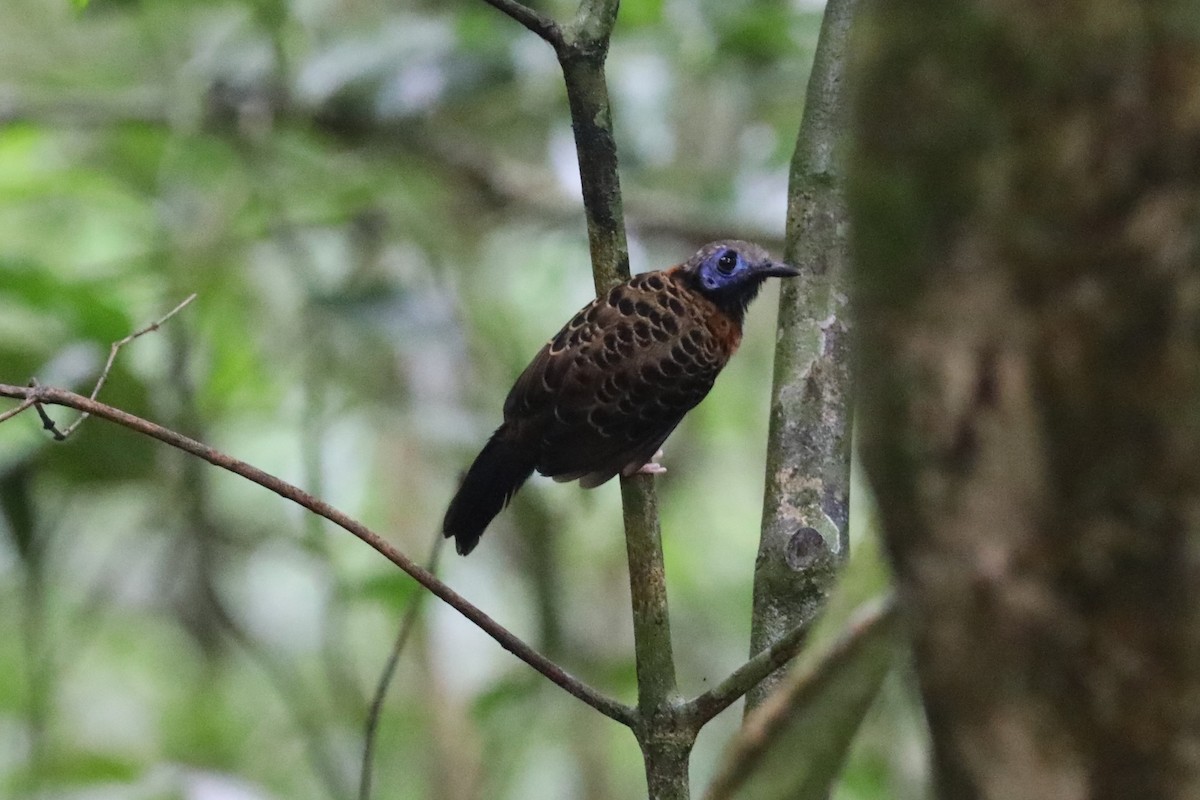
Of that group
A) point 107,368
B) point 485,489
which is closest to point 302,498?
point 107,368

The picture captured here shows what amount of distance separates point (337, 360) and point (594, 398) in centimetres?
138

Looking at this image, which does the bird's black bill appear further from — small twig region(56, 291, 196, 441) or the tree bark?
the tree bark

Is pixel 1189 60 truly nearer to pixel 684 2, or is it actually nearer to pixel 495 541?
pixel 684 2

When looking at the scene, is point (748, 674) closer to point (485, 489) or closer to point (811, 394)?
point (811, 394)

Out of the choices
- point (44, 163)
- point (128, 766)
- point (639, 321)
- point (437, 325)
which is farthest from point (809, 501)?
point (44, 163)

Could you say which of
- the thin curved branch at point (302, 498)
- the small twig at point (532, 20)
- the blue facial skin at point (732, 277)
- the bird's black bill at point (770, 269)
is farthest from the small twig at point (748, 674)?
the blue facial skin at point (732, 277)

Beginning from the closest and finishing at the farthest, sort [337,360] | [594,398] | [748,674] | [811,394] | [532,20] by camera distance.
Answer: [748,674] < [532,20] < [811,394] < [594,398] < [337,360]

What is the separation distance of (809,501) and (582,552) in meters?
2.75

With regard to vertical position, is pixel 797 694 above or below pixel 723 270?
below

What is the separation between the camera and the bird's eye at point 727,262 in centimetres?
254

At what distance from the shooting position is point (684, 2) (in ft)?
11.0

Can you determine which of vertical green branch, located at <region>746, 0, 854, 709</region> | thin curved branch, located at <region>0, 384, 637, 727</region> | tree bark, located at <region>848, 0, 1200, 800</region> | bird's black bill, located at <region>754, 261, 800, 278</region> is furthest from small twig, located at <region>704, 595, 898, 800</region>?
bird's black bill, located at <region>754, 261, 800, 278</region>

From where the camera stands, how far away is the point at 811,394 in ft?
5.31

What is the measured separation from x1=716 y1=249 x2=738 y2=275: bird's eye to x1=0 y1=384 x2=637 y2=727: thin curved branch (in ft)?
4.30
